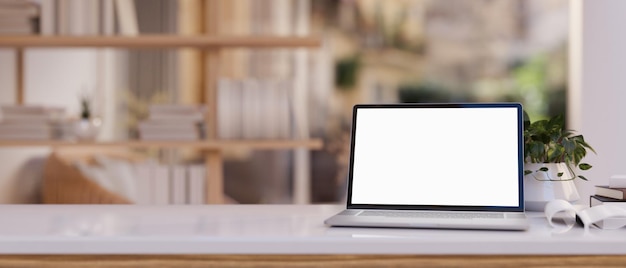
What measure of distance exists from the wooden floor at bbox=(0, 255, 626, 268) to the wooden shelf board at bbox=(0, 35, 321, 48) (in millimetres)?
2265

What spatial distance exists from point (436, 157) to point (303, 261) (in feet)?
1.47

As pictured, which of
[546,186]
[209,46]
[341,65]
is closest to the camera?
[546,186]

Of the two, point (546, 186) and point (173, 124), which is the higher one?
point (173, 124)

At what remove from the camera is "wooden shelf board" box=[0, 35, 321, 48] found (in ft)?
11.5

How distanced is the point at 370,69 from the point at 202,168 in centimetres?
300

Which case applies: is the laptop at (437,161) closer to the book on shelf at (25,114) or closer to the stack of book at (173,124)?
the stack of book at (173,124)

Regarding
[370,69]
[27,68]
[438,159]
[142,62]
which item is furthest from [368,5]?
[438,159]

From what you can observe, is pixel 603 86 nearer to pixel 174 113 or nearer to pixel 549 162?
pixel 549 162

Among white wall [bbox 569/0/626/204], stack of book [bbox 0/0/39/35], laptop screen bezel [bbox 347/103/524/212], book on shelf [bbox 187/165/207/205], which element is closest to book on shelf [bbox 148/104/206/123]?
book on shelf [bbox 187/165/207/205]

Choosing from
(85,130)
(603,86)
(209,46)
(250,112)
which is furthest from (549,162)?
(85,130)

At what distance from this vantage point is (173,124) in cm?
361

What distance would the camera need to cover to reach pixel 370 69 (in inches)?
254

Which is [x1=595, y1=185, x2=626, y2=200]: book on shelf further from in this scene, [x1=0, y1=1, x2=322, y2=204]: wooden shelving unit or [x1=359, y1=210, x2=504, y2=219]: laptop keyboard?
[x1=0, y1=1, x2=322, y2=204]: wooden shelving unit

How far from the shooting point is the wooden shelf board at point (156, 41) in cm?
352
